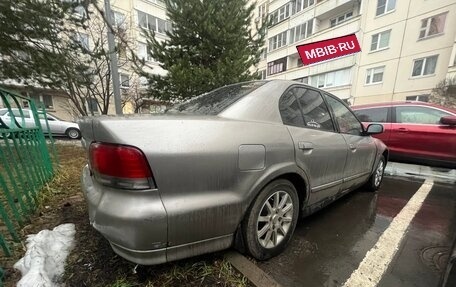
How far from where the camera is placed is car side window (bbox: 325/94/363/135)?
114 inches

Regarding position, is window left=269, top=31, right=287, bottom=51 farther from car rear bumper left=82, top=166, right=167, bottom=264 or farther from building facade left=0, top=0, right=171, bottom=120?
car rear bumper left=82, top=166, right=167, bottom=264

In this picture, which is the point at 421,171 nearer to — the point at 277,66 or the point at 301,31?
the point at 301,31

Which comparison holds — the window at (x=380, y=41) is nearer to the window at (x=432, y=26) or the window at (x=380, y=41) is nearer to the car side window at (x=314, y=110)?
the window at (x=432, y=26)

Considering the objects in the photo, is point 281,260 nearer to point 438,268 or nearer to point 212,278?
point 212,278

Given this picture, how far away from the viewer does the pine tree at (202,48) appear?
27.9ft

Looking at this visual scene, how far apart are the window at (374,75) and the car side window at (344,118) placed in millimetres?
19096

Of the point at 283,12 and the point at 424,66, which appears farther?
the point at 283,12

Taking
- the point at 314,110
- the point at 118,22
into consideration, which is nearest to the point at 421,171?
the point at 314,110

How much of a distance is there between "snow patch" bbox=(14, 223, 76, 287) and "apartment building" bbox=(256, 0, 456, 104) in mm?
20910

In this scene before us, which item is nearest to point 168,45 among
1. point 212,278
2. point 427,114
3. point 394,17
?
point 427,114

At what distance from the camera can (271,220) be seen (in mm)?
2006

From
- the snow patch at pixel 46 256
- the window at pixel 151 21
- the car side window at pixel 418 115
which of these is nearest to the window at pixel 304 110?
the snow patch at pixel 46 256

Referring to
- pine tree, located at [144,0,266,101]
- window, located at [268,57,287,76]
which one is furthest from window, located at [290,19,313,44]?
pine tree, located at [144,0,266,101]

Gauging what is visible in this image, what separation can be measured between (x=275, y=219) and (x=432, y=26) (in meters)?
21.5
